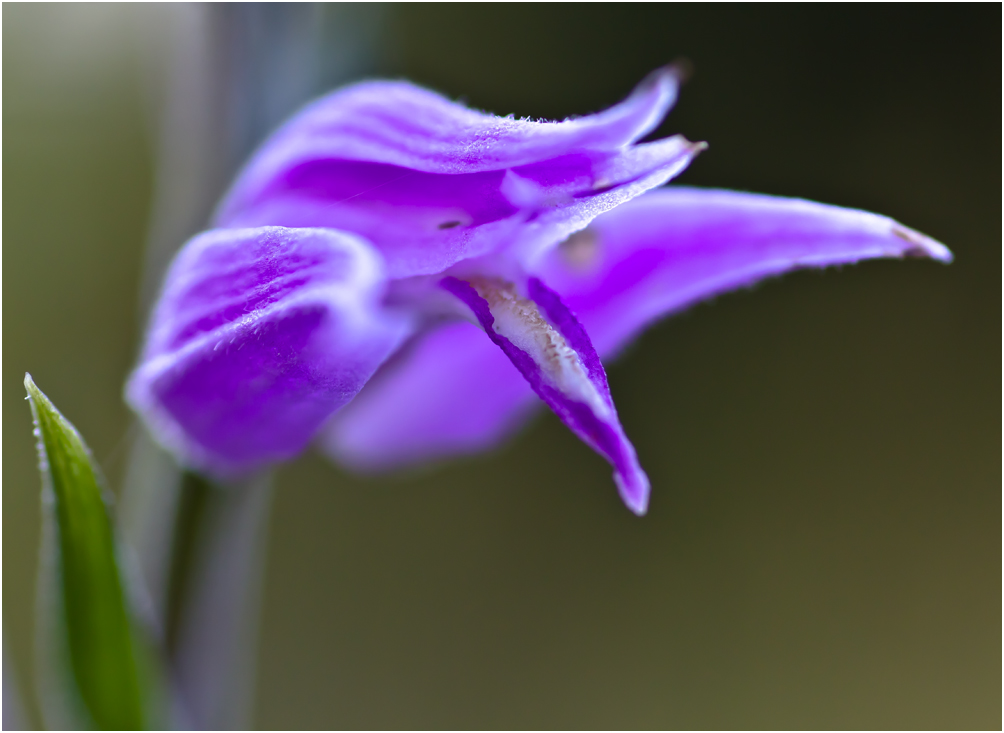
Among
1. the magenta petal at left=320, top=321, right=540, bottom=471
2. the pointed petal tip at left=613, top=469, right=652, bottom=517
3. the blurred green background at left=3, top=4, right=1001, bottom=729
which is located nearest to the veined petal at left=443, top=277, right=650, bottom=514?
the pointed petal tip at left=613, top=469, right=652, bottom=517

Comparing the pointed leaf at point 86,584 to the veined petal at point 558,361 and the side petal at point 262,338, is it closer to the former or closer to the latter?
the side petal at point 262,338

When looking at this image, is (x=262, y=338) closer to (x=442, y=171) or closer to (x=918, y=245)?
(x=442, y=171)

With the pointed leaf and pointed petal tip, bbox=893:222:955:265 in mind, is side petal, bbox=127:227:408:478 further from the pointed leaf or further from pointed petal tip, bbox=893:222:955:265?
pointed petal tip, bbox=893:222:955:265

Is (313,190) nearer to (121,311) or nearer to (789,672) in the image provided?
(121,311)

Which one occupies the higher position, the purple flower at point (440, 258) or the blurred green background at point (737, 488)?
the purple flower at point (440, 258)

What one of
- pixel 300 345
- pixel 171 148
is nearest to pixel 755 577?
pixel 171 148

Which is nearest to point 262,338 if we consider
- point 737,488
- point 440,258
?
point 440,258

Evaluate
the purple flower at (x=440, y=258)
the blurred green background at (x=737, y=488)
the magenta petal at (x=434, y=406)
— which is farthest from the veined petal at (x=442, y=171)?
the blurred green background at (x=737, y=488)
